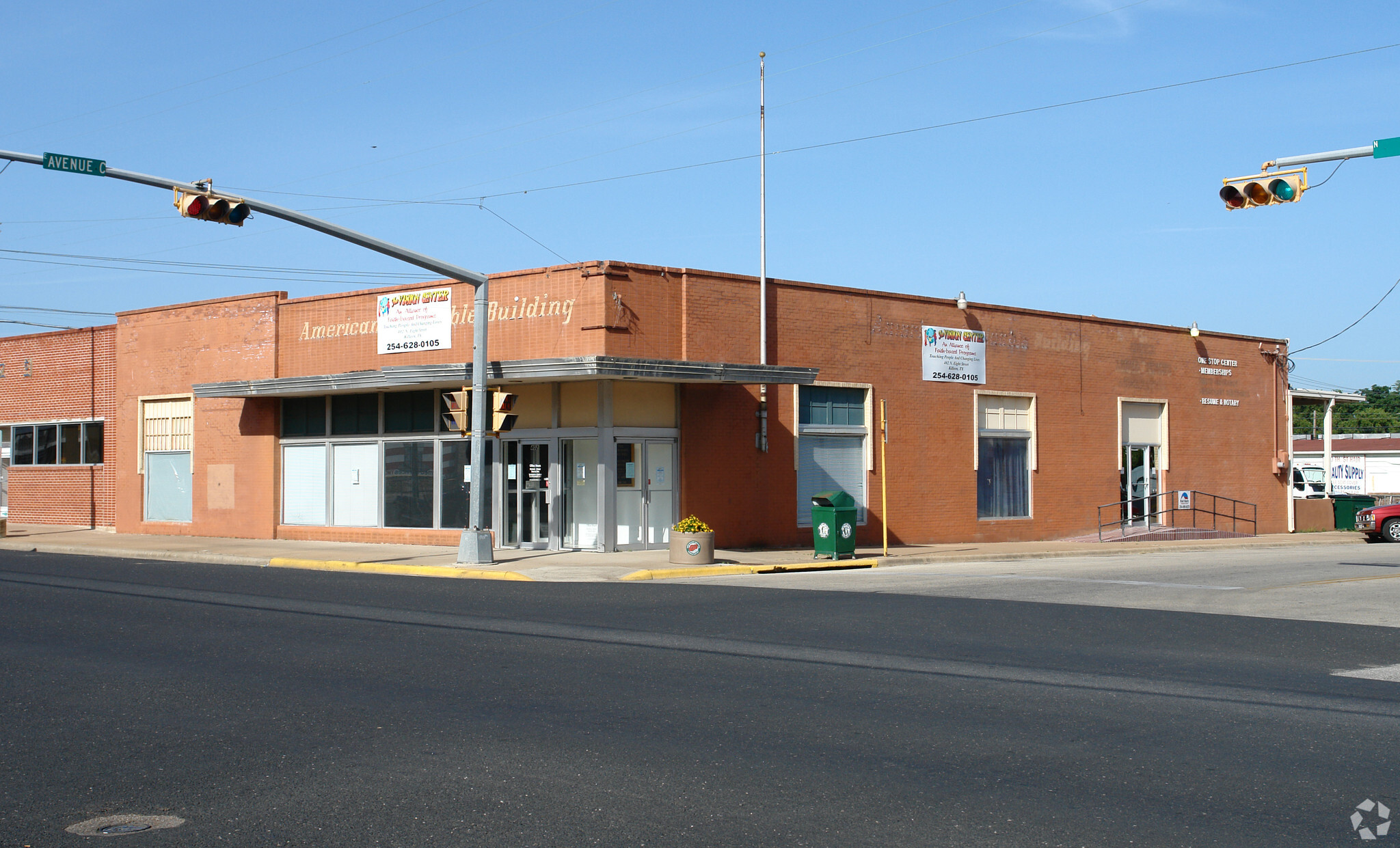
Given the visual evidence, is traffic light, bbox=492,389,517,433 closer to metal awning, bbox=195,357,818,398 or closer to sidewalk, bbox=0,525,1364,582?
metal awning, bbox=195,357,818,398

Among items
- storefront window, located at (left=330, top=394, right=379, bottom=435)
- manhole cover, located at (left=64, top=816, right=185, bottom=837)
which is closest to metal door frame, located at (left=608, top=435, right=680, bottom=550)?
storefront window, located at (left=330, top=394, right=379, bottom=435)

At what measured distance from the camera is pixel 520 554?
77.5ft

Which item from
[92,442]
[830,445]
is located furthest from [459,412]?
[92,442]

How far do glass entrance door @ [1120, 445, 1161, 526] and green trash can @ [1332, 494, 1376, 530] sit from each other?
893cm

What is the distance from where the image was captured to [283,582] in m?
18.1

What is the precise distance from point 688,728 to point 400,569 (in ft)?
47.6

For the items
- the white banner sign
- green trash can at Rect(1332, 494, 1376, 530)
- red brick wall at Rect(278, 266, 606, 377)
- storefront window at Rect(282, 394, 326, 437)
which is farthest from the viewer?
the white banner sign

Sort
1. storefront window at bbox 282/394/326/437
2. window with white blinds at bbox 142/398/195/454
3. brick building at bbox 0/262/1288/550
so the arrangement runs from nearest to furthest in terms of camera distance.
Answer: brick building at bbox 0/262/1288/550 → storefront window at bbox 282/394/326/437 → window with white blinds at bbox 142/398/195/454

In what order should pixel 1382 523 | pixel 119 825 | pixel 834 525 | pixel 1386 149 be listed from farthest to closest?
pixel 1382 523, pixel 834 525, pixel 1386 149, pixel 119 825

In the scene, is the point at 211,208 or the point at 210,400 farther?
the point at 210,400

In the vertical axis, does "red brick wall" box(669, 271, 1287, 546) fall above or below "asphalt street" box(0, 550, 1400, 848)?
above

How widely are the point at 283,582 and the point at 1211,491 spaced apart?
2765 cm

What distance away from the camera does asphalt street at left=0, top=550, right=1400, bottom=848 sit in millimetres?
5750

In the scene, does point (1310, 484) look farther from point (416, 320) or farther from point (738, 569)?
point (416, 320)
